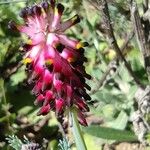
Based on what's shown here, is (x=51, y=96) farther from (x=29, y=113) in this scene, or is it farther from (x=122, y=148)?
(x=29, y=113)

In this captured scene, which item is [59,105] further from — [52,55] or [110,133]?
[110,133]

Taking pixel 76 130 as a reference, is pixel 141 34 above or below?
below

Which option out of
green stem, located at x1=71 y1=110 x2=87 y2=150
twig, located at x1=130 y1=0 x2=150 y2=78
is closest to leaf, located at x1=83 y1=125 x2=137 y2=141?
twig, located at x1=130 y1=0 x2=150 y2=78

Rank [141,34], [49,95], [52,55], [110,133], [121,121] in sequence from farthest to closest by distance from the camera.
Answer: [121,121] → [110,133] → [141,34] → [49,95] → [52,55]

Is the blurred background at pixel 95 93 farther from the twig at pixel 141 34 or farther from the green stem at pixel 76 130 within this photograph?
the green stem at pixel 76 130

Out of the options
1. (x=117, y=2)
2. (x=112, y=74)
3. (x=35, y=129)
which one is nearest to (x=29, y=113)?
(x=35, y=129)

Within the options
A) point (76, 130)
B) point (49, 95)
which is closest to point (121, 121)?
point (76, 130)

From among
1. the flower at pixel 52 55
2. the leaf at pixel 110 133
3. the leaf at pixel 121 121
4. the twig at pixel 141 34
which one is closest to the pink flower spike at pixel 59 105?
the flower at pixel 52 55
